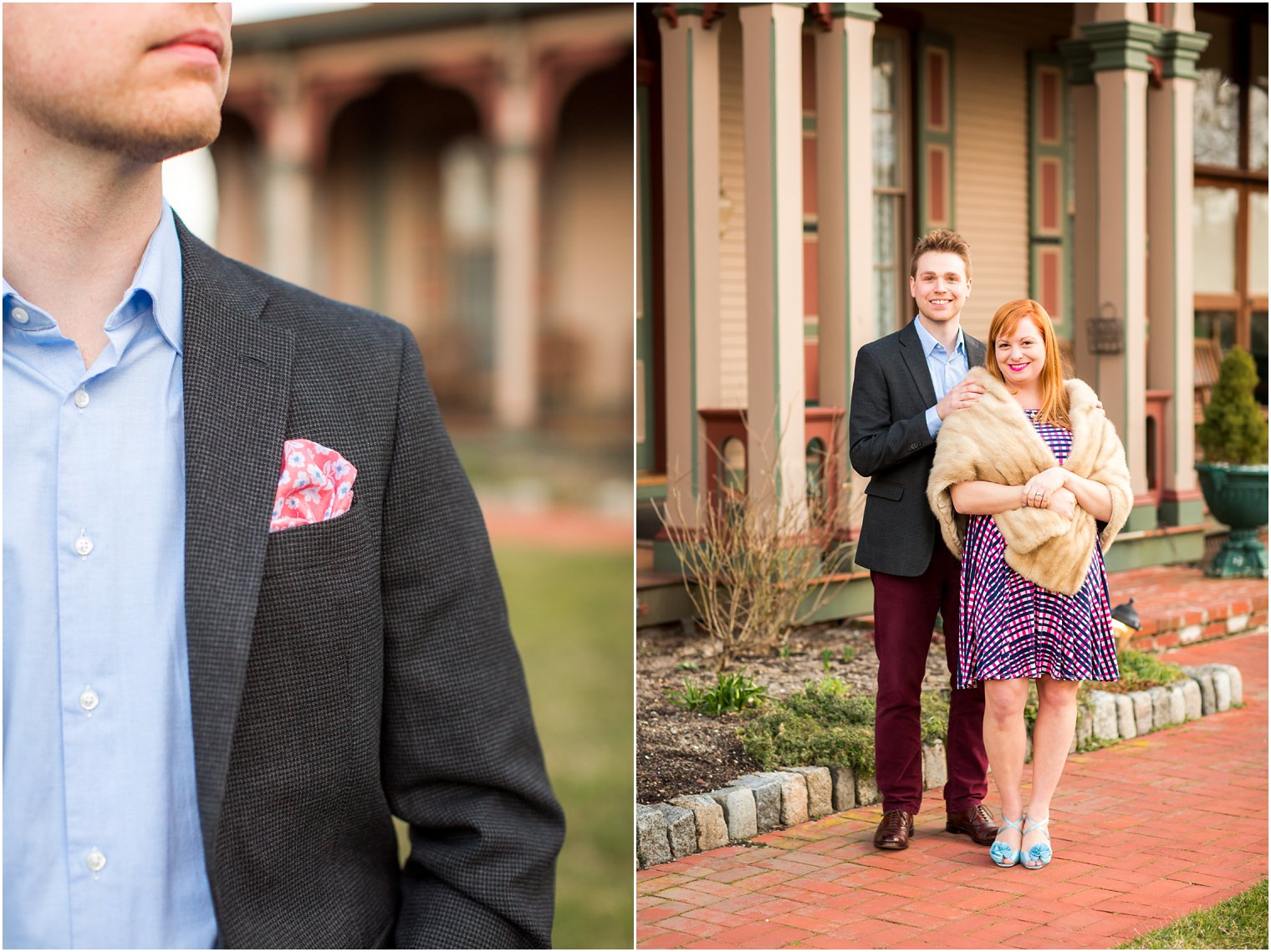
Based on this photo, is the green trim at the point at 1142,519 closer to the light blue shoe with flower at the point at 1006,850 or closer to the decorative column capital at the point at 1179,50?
the decorative column capital at the point at 1179,50

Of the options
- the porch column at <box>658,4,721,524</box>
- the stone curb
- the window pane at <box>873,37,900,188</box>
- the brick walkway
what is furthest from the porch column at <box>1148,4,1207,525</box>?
the brick walkway

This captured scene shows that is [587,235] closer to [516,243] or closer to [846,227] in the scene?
[516,243]

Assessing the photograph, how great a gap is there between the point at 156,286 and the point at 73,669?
Answer: 1.70 ft

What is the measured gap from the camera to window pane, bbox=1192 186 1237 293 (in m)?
13.4

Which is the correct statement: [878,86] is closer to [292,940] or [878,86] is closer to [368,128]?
[292,940]

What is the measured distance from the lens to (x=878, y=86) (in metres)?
10.1

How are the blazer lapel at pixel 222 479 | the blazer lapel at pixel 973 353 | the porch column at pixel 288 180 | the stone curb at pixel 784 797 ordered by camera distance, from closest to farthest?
the blazer lapel at pixel 222 479 < the blazer lapel at pixel 973 353 < the stone curb at pixel 784 797 < the porch column at pixel 288 180

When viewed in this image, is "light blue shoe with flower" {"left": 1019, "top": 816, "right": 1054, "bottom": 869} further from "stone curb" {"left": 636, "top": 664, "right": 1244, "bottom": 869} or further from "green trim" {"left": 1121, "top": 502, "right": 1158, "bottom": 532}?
"green trim" {"left": 1121, "top": 502, "right": 1158, "bottom": 532}

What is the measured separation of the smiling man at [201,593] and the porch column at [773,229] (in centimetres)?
526

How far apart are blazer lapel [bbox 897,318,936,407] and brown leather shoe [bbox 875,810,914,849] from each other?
1294 millimetres

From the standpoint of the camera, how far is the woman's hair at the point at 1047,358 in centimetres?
385

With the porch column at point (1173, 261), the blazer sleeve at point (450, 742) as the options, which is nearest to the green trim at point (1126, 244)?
the porch column at point (1173, 261)

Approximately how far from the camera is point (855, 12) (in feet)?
24.8

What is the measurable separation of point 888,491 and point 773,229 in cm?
328
